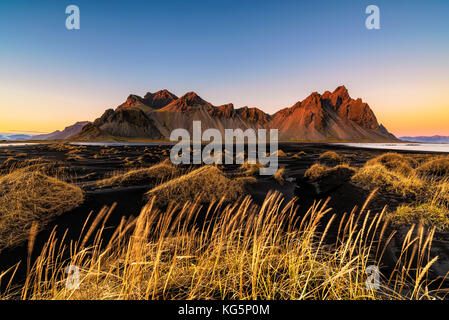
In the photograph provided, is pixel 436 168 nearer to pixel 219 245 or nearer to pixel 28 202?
pixel 219 245

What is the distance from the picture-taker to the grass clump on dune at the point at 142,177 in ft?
42.4

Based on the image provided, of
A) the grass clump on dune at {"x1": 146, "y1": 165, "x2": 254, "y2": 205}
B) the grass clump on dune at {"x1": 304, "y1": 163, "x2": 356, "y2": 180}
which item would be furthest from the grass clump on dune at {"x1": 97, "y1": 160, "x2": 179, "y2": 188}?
the grass clump on dune at {"x1": 304, "y1": 163, "x2": 356, "y2": 180}

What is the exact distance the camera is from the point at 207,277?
3037mm

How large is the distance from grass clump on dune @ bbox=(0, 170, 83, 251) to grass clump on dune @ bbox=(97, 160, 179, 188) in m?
3.79

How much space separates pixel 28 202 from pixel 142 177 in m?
6.96

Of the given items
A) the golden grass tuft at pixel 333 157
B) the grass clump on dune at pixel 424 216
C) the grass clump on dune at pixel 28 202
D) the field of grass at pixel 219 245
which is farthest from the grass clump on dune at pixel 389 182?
the golden grass tuft at pixel 333 157

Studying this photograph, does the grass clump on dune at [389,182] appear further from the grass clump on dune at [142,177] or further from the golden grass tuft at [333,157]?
the golden grass tuft at [333,157]

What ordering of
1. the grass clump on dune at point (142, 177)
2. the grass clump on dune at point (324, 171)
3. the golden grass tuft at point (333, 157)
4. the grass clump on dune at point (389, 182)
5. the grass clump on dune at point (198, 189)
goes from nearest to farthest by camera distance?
the grass clump on dune at point (198, 189), the grass clump on dune at point (389, 182), the grass clump on dune at point (142, 177), the grass clump on dune at point (324, 171), the golden grass tuft at point (333, 157)

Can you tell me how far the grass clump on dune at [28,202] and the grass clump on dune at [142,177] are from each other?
3.79 metres

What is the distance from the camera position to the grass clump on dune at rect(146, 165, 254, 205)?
937cm

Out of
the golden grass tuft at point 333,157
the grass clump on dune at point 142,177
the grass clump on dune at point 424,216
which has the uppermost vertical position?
the golden grass tuft at point 333,157

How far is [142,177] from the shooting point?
45.0 feet

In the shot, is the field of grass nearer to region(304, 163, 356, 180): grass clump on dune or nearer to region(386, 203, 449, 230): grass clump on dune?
region(386, 203, 449, 230): grass clump on dune

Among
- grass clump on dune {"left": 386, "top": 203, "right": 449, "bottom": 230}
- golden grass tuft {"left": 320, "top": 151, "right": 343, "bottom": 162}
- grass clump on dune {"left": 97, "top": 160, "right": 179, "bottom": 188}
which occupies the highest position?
golden grass tuft {"left": 320, "top": 151, "right": 343, "bottom": 162}
